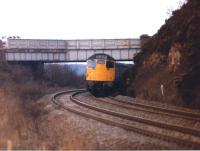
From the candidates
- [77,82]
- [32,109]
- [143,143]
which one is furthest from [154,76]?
[77,82]

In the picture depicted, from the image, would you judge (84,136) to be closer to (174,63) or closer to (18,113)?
(18,113)

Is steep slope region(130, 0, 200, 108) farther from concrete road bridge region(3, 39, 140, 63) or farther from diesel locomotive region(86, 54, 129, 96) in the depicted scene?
concrete road bridge region(3, 39, 140, 63)

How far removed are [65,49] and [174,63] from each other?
21823 mm

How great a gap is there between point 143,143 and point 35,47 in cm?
3732

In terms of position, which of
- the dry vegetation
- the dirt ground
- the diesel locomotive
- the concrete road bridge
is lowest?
the dirt ground

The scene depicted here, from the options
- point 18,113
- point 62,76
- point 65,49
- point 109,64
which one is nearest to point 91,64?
point 109,64

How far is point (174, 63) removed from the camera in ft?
105

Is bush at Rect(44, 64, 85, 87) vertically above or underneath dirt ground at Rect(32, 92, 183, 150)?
above

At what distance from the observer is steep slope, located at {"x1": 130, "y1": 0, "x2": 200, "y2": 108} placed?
27.9 metres

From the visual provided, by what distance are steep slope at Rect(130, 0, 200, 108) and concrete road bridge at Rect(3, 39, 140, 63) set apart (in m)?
9.35

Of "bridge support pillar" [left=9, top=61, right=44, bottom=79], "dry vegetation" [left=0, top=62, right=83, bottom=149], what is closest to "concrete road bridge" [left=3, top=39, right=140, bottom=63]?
"dry vegetation" [left=0, top=62, right=83, bottom=149]

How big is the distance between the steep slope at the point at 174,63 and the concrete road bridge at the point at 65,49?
935 cm

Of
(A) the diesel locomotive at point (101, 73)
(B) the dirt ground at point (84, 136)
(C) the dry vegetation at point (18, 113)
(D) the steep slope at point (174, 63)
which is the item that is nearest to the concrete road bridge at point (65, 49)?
(C) the dry vegetation at point (18, 113)

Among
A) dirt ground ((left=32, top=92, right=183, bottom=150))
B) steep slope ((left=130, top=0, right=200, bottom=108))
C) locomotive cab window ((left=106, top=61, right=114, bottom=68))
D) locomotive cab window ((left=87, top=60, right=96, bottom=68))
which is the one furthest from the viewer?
locomotive cab window ((left=87, top=60, right=96, bottom=68))
